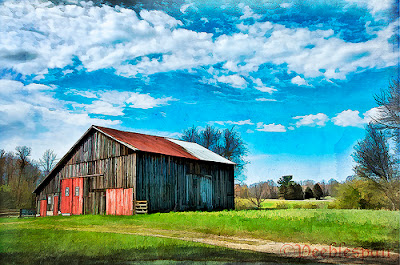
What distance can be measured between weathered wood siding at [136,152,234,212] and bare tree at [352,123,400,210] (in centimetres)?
1085

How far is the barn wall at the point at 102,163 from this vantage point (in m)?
23.5

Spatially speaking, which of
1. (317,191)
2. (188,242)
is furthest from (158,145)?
(317,191)

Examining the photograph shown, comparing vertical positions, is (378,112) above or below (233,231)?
above

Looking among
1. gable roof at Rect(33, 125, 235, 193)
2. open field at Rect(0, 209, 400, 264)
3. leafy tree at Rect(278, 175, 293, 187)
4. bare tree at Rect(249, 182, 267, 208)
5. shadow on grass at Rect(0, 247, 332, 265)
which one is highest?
gable roof at Rect(33, 125, 235, 193)

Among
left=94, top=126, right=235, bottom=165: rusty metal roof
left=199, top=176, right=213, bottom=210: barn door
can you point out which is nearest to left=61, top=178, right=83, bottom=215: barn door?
left=94, top=126, right=235, bottom=165: rusty metal roof

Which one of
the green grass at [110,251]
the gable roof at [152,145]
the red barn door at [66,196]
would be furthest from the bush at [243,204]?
the green grass at [110,251]

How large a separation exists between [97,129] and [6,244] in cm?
1469

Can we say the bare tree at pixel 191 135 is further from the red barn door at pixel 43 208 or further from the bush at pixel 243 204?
the red barn door at pixel 43 208

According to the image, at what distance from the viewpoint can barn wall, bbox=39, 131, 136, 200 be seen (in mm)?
23469

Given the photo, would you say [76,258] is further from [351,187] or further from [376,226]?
[351,187]

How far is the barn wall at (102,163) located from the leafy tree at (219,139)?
1197cm

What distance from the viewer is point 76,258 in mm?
8914

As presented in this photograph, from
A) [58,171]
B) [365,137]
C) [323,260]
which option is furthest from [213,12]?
[58,171]

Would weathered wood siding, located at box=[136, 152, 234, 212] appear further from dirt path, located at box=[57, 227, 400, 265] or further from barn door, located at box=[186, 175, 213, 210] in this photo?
dirt path, located at box=[57, 227, 400, 265]
